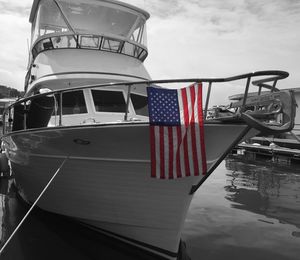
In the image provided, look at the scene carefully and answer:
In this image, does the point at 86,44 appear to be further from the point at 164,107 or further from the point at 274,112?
the point at 274,112

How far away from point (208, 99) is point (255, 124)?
2.53 feet

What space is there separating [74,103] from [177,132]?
116 inches

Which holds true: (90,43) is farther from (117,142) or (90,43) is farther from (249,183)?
(249,183)

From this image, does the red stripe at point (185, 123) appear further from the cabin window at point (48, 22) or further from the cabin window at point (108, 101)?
the cabin window at point (48, 22)

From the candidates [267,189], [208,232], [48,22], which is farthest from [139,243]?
[267,189]

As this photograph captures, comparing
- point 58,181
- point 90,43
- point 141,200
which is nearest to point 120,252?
point 141,200

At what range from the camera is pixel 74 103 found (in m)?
6.52

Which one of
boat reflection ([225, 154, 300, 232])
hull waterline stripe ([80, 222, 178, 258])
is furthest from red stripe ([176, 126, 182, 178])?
boat reflection ([225, 154, 300, 232])

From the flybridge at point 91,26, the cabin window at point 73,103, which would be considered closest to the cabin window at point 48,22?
the flybridge at point 91,26

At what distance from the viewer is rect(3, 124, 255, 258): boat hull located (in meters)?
4.73

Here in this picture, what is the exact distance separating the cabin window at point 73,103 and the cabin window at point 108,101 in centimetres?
25

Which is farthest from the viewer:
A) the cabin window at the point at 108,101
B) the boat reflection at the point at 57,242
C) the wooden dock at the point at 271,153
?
the wooden dock at the point at 271,153

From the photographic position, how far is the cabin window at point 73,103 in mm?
6457

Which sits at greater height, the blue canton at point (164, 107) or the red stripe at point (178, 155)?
the blue canton at point (164, 107)
